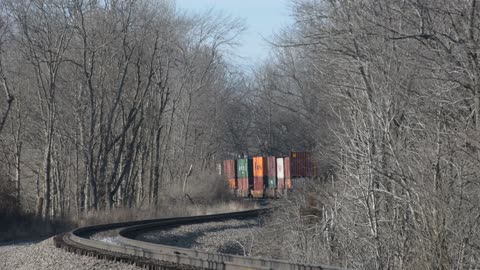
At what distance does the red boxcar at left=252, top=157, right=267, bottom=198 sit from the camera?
190 ft

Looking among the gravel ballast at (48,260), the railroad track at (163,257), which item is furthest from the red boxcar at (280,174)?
the gravel ballast at (48,260)

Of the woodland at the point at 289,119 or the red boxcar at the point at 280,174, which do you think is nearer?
the woodland at the point at 289,119

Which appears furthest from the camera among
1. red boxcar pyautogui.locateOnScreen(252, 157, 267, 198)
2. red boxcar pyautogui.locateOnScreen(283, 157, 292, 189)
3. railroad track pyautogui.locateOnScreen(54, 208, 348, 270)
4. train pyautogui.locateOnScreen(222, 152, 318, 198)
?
red boxcar pyautogui.locateOnScreen(252, 157, 267, 198)

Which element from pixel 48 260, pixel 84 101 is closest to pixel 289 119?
pixel 84 101

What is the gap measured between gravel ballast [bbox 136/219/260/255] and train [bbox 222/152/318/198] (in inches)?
666

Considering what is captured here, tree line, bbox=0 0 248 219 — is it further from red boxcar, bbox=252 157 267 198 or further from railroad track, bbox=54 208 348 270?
railroad track, bbox=54 208 348 270

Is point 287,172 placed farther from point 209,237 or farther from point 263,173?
point 209,237

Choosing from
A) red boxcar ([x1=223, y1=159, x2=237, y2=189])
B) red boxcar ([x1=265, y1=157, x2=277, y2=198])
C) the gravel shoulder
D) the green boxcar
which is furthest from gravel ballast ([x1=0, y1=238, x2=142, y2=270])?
red boxcar ([x1=223, y1=159, x2=237, y2=189])

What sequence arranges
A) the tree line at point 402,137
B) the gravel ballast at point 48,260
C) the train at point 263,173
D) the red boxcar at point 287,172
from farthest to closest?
1. the train at point 263,173
2. the red boxcar at point 287,172
3. the gravel ballast at point 48,260
4. the tree line at point 402,137

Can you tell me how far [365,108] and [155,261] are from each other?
4.97m

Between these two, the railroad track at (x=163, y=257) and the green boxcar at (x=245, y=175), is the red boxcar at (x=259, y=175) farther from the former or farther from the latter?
the railroad track at (x=163, y=257)

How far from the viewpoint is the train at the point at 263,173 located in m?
52.1

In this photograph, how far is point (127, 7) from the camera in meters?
47.2

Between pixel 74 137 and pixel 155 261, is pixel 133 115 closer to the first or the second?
pixel 74 137
